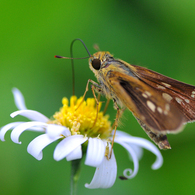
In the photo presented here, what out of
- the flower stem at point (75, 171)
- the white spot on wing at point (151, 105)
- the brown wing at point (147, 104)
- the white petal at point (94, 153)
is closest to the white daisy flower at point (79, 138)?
the white petal at point (94, 153)

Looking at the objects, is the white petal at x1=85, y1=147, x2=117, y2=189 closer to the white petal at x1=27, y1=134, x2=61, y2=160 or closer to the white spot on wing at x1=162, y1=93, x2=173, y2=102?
the white petal at x1=27, y1=134, x2=61, y2=160

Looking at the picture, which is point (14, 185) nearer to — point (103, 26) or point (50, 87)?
point (50, 87)

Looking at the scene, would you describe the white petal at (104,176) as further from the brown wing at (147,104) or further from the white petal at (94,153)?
the brown wing at (147,104)

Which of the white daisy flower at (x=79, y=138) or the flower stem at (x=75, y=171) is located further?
the flower stem at (x=75, y=171)

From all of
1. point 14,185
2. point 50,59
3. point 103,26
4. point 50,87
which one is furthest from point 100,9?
point 14,185

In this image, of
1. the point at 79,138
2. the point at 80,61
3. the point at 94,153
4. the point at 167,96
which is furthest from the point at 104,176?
the point at 80,61

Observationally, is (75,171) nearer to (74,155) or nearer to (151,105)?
(74,155)

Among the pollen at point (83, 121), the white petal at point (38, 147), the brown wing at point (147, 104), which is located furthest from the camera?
the pollen at point (83, 121)
